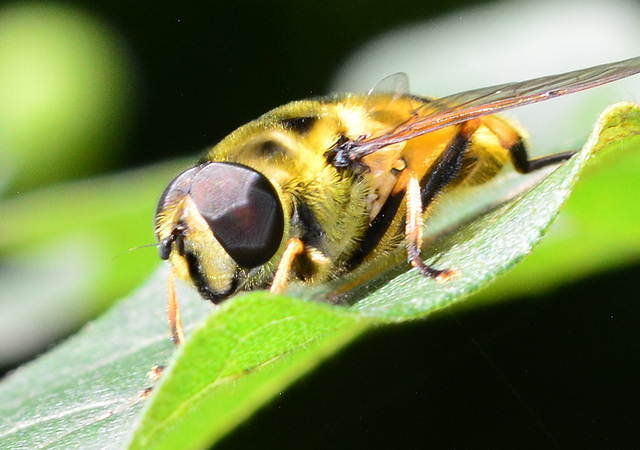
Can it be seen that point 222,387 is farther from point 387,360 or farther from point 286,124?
point 286,124

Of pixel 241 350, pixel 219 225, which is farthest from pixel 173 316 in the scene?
pixel 241 350

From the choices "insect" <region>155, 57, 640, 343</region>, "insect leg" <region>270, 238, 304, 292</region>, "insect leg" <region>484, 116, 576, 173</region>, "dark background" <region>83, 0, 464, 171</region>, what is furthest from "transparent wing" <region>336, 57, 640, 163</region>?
"dark background" <region>83, 0, 464, 171</region>

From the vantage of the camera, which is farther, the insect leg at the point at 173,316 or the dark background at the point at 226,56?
the dark background at the point at 226,56

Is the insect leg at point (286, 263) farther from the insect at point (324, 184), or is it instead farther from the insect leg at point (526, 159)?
the insect leg at point (526, 159)

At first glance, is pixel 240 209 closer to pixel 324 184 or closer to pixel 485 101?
pixel 324 184

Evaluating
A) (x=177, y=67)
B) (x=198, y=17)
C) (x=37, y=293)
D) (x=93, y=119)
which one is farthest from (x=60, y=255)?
(x=198, y=17)

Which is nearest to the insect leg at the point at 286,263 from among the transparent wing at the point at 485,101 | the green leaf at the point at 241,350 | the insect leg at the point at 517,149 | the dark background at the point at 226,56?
the green leaf at the point at 241,350
